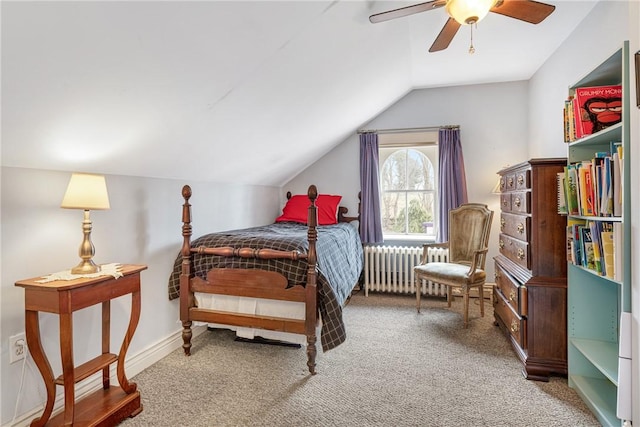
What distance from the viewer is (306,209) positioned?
3936mm

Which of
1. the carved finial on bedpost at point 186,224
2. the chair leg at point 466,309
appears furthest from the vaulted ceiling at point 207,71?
the chair leg at point 466,309

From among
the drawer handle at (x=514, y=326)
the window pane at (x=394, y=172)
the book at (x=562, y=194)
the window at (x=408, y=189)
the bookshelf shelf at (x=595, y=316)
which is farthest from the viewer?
the window pane at (x=394, y=172)

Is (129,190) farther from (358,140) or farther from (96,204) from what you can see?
(358,140)

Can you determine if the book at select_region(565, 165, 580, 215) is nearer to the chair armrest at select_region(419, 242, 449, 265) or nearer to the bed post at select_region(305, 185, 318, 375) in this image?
the bed post at select_region(305, 185, 318, 375)

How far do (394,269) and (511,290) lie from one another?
153 centimetres

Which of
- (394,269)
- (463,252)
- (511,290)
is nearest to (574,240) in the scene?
(511,290)

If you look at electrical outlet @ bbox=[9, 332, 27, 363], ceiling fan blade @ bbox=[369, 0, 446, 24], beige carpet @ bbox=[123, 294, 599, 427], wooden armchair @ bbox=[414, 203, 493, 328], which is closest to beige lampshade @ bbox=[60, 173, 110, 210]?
electrical outlet @ bbox=[9, 332, 27, 363]

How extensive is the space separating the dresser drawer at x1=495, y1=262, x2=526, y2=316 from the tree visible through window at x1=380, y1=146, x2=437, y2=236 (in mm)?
1329

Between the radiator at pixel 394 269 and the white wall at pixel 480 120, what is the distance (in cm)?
80

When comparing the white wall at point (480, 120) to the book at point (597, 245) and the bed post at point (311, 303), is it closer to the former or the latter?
the book at point (597, 245)

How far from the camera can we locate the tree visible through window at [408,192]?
4.02m

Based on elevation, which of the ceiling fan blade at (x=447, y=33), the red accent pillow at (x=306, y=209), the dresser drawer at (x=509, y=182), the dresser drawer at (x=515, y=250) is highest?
the ceiling fan blade at (x=447, y=33)

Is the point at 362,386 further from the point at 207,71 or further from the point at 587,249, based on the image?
the point at 207,71

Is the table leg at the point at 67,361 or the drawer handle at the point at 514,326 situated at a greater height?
the table leg at the point at 67,361
